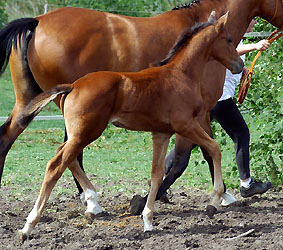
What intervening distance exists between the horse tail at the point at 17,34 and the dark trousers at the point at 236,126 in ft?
6.70

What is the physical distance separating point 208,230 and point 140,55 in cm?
185

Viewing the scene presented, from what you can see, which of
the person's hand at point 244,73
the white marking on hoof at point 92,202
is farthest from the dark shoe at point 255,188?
the white marking on hoof at point 92,202

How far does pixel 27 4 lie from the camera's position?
75.8 feet

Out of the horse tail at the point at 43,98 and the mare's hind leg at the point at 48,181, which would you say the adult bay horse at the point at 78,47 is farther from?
the mare's hind leg at the point at 48,181

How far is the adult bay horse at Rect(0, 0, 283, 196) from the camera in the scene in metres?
5.96

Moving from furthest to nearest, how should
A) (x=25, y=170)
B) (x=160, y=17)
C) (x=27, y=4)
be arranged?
(x=27, y=4), (x=25, y=170), (x=160, y=17)

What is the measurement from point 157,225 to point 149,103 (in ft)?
3.78

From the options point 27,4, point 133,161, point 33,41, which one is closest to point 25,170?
point 133,161

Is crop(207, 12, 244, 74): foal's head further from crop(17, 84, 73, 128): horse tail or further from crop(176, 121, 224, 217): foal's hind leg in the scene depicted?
crop(17, 84, 73, 128): horse tail

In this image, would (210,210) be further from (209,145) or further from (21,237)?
(21,237)

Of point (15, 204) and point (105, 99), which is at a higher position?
point (105, 99)

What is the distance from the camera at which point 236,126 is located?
6.59m

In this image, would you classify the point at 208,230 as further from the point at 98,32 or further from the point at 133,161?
the point at 133,161

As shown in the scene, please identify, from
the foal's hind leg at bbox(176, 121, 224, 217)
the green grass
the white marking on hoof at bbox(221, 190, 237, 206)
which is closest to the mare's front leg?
the foal's hind leg at bbox(176, 121, 224, 217)
